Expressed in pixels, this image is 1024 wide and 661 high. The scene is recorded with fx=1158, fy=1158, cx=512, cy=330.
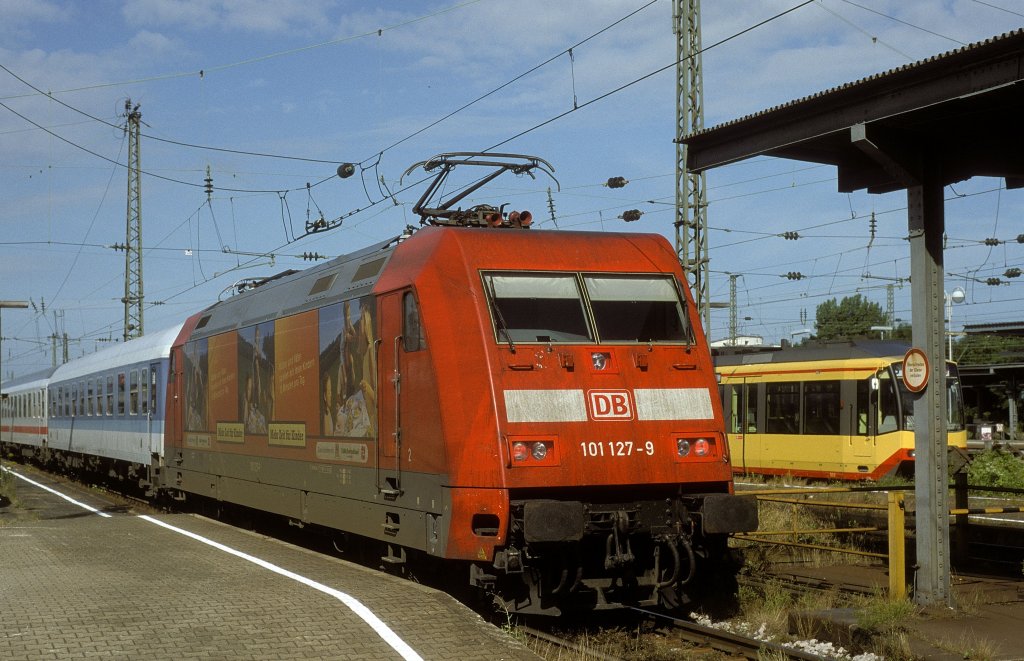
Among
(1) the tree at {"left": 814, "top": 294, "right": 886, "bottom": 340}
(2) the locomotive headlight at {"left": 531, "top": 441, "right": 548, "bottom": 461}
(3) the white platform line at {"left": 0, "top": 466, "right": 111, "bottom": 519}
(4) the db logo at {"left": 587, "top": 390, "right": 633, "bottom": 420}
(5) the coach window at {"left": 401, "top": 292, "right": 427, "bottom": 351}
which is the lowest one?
(3) the white platform line at {"left": 0, "top": 466, "right": 111, "bottom": 519}

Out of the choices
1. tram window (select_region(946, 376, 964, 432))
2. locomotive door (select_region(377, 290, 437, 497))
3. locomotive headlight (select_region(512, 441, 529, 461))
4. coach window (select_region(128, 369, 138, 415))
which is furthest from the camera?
tram window (select_region(946, 376, 964, 432))

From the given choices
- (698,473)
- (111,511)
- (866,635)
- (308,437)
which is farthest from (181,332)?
(866,635)

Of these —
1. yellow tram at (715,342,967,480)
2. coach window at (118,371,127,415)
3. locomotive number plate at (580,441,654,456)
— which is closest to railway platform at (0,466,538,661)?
locomotive number plate at (580,441,654,456)

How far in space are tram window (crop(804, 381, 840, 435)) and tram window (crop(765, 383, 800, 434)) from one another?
0.36 m

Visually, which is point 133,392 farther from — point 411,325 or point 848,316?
point 848,316

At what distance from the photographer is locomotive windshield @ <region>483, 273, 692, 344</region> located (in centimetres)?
1016

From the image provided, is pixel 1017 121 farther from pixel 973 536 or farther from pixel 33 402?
pixel 33 402

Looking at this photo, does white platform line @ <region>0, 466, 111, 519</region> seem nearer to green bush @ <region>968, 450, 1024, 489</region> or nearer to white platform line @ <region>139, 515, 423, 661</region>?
white platform line @ <region>139, 515, 423, 661</region>

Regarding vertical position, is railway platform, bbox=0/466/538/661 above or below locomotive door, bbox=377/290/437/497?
below

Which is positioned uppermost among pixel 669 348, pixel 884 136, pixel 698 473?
pixel 884 136

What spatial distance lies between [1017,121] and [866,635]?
5.20 metres

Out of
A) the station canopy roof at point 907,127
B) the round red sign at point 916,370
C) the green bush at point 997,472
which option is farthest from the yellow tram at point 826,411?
the round red sign at point 916,370

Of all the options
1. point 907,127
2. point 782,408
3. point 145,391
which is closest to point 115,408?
point 145,391

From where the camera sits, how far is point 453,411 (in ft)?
31.8
